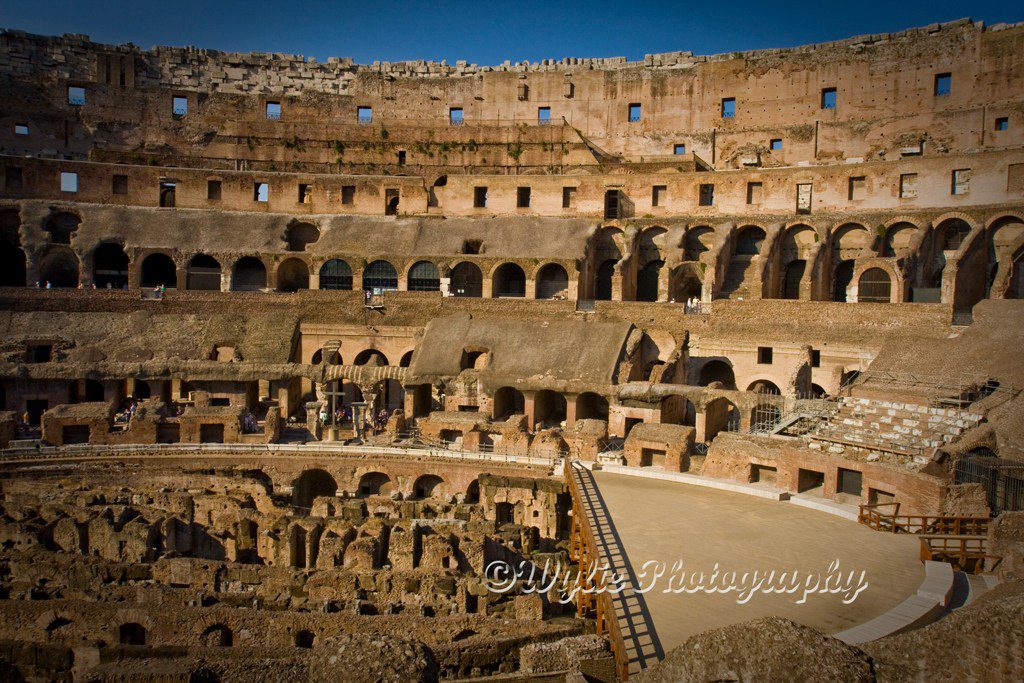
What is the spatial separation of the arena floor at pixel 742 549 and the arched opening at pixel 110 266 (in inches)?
1151

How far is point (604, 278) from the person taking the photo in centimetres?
4084

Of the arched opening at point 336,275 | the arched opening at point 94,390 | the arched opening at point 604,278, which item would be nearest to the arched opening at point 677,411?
the arched opening at point 604,278

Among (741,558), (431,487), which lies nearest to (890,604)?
(741,558)

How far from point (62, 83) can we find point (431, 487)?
3700cm

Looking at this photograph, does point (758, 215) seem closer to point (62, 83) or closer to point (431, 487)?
point (431, 487)

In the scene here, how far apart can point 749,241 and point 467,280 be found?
14.2m

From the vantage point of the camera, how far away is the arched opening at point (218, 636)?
590 inches

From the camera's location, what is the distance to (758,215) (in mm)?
38719

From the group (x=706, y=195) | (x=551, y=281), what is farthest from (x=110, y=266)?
(x=706, y=195)

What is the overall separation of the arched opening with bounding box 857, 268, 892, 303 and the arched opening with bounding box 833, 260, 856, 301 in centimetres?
233

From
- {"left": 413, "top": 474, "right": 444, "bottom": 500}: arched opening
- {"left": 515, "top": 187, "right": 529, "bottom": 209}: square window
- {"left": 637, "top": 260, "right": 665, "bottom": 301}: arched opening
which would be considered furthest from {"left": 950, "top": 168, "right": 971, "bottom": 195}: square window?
{"left": 413, "top": 474, "right": 444, "bottom": 500}: arched opening

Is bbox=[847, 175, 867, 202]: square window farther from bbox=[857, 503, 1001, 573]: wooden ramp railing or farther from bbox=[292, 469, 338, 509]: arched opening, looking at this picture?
bbox=[292, 469, 338, 509]: arched opening

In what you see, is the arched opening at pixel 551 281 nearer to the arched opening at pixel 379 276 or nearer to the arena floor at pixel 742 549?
the arched opening at pixel 379 276

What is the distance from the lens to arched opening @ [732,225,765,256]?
127 ft
